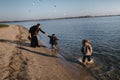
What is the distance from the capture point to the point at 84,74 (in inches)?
454

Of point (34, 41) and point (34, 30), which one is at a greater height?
point (34, 30)

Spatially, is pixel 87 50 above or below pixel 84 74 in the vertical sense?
above

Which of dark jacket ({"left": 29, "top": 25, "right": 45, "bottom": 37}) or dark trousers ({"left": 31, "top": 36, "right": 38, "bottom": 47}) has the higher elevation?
dark jacket ({"left": 29, "top": 25, "right": 45, "bottom": 37})

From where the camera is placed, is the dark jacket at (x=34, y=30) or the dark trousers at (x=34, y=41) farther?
the dark trousers at (x=34, y=41)

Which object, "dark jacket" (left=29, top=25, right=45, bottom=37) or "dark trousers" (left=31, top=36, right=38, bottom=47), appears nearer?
"dark jacket" (left=29, top=25, right=45, bottom=37)

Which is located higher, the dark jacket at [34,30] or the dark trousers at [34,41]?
the dark jacket at [34,30]

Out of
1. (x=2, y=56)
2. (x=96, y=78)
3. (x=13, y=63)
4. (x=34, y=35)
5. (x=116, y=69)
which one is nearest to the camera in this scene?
(x=96, y=78)

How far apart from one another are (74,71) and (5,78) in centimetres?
462

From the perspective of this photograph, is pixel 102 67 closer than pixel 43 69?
No

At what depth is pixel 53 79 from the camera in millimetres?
9734

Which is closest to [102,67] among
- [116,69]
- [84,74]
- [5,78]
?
[116,69]

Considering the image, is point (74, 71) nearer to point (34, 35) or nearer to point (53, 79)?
point (53, 79)

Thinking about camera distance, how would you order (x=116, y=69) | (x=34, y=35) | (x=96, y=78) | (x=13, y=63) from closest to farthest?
1. (x=96, y=78)
2. (x=13, y=63)
3. (x=116, y=69)
4. (x=34, y=35)

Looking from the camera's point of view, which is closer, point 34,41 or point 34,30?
point 34,30
